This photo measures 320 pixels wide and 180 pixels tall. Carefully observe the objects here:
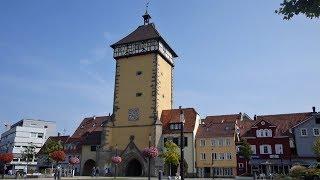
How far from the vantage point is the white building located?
11738 cm

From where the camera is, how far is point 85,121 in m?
84.0

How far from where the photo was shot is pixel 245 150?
2389 inches

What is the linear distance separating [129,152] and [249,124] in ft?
83.3

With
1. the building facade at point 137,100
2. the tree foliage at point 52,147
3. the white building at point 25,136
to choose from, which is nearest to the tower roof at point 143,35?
the building facade at point 137,100

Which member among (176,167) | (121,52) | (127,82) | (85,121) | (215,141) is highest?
(121,52)

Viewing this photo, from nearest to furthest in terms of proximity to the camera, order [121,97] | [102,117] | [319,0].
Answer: [319,0] < [121,97] < [102,117]

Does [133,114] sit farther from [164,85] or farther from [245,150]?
[245,150]

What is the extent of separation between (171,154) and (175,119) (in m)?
8.88

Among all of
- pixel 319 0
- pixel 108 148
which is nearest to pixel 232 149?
pixel 108 148

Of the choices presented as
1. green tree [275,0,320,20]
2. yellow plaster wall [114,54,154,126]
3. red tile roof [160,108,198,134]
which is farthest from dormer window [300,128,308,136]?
green tree [275,0,320,20]

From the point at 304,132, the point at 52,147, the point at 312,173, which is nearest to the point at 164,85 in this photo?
the point at 304,132

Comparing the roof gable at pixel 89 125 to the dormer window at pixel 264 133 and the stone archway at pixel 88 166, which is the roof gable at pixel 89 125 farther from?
the dormer window at pixel 264 133

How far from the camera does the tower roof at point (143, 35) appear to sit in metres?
68.6

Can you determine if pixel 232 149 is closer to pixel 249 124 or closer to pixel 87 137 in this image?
pixel 249 124
